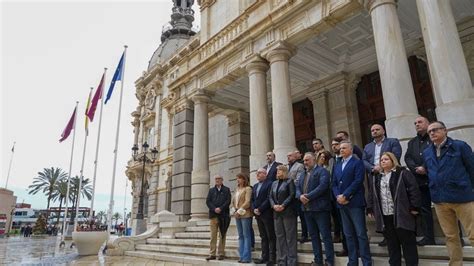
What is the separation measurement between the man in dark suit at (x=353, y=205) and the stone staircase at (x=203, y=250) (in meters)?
0.53

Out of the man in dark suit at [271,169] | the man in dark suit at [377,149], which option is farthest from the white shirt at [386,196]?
the man in dark suit at [271,169]

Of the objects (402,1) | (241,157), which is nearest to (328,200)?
(402,1)

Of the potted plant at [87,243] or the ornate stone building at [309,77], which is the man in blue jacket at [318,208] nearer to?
the ornate stone building at [309,77]

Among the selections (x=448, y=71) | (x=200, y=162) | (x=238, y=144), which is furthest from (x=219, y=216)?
(x=238, y=144)

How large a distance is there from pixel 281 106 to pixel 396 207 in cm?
497

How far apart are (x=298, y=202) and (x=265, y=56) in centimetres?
545

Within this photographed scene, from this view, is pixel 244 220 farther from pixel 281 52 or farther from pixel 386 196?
pixel 281 52

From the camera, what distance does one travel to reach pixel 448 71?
211 inches

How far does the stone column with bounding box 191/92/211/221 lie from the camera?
1076 cm

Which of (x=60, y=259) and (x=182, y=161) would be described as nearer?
(x=60, y=259)

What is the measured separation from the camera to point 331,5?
7922mm

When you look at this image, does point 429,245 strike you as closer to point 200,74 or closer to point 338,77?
point 338,77

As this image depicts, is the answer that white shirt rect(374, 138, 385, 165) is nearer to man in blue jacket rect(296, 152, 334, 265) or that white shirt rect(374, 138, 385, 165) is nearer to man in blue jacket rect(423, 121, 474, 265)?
man in blue jacket rect(296, 152, 334, 265)

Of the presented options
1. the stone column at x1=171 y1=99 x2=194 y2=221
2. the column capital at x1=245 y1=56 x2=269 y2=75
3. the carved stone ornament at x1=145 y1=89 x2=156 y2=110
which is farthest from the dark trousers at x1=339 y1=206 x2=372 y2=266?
the carved stone ornament at x1=145 y1=89 x2=156 y2=110
